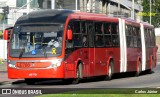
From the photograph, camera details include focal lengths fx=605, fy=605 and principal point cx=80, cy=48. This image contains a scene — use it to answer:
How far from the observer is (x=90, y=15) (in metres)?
26.6

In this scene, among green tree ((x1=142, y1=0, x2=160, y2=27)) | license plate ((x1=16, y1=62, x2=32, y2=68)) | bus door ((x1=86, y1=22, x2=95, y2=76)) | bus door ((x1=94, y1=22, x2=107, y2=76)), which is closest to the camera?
license plate ((x1=16, y1=62, x2=32, y2=68))

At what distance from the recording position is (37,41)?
23562 millimetres

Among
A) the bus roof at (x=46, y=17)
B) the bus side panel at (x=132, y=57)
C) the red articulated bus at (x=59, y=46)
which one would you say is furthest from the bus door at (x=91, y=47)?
the bus side panel at (x=132, y=57)

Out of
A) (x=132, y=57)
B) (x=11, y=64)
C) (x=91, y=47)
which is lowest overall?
(x=132, y=57)

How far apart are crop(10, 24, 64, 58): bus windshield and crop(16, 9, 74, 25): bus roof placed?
226 millimetres

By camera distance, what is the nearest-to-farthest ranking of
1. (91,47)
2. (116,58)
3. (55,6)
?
1. (91,47)
2. (116,58)
3. (55,6)

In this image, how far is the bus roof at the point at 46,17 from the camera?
78.3 ft

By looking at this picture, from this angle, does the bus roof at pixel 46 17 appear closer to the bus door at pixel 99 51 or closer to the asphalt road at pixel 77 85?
the bus door at pixel 99 51

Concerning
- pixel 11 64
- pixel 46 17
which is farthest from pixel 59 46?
pixel 11 64

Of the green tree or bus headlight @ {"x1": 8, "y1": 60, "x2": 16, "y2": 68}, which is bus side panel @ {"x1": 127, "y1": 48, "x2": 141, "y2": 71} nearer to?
bus headlight @ {"x1": 8, "y1": 60, "x2": 16, "y2": 68}

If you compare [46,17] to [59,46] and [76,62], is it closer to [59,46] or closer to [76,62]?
[59,46]

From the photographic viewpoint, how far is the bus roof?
78.3ft

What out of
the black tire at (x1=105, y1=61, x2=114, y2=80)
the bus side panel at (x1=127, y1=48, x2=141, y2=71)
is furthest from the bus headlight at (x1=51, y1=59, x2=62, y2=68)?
the bus side panel at (x1=127, y1=48, x2=141, y2=71)

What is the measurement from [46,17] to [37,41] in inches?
44.8
